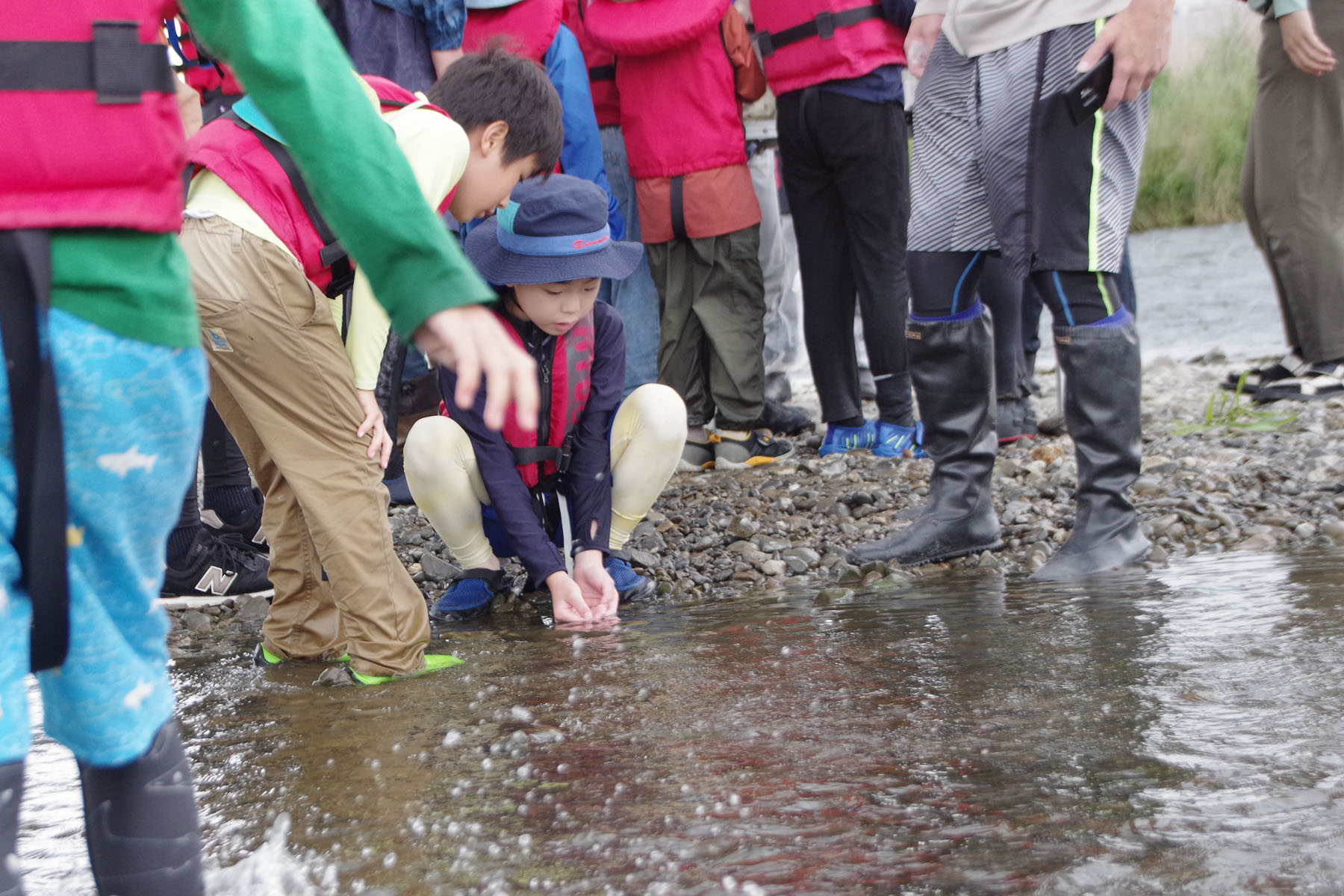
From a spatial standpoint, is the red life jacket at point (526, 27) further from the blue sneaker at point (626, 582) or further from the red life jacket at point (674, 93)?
the blue sneaker at point (626, 582)

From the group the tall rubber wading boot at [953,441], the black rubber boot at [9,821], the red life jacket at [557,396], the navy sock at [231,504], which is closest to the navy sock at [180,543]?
the navy sock at [231,504]

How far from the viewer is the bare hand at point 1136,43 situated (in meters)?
3.06

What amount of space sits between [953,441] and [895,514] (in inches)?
23.0

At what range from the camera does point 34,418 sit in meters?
1.21

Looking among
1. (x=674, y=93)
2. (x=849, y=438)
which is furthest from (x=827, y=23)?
(x=849, y=438)

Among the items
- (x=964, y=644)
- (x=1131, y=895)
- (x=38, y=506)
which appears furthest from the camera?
(x=964, y=644)

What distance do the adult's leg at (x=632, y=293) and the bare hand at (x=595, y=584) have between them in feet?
6.14

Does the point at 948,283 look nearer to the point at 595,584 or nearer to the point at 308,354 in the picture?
the point at 595,584

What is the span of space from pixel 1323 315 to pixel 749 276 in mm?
2362

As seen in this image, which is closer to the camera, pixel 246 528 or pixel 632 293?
pixel 246 528

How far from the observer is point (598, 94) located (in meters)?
5.28

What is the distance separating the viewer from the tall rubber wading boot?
3639 mm

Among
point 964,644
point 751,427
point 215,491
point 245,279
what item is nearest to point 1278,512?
point 964,644

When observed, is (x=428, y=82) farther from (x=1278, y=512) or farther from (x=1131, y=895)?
(x=1131, y=895)
